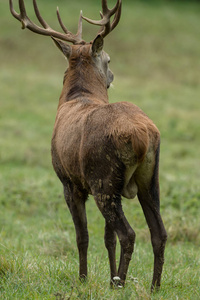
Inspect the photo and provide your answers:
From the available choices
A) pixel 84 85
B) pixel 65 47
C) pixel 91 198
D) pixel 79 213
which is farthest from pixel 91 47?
pixel 91 198

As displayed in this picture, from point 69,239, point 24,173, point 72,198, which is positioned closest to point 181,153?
point 24,173

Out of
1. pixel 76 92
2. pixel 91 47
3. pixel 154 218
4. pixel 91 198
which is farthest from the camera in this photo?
pixel 91 198

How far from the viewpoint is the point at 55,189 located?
8500 mm

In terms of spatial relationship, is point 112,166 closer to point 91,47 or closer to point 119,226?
point 119,226

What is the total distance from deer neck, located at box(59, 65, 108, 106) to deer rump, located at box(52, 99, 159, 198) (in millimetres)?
731

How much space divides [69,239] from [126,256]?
7.14 ft

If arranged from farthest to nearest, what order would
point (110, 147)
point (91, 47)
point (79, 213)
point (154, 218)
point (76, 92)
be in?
point (91, 47), point (76, 92), point (79, 213), point (154, 218), point (110, 147)

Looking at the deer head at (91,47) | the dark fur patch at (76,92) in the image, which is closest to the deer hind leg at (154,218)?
the dark fur patch at (76,92)

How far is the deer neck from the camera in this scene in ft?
16.4

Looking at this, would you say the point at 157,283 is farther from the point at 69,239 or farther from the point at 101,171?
the point at 69,239

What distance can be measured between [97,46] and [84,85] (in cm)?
42

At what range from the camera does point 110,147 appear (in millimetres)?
3801

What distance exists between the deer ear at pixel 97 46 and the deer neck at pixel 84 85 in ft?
0.54

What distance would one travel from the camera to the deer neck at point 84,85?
16.4 ft
